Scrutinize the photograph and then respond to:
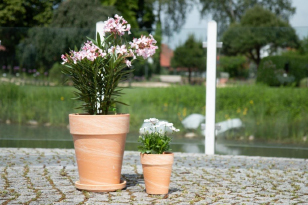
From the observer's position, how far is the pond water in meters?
9.18

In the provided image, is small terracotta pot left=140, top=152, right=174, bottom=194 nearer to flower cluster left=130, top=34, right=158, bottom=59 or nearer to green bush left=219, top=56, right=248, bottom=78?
flower cluster left=130, top=34, right=158, bottom=59

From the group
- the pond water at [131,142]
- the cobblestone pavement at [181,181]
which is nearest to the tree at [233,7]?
the pond water at [131,142]

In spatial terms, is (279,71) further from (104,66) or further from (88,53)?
(88,53)

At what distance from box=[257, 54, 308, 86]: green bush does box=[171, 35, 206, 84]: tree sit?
112 centimetres

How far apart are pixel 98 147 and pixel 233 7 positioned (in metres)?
30.8

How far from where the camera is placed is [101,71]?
521 cm

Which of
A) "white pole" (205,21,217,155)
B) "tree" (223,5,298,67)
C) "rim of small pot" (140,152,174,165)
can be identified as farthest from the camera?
"tree" (223,5,298,67)

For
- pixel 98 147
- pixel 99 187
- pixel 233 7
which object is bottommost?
pixel 99 187

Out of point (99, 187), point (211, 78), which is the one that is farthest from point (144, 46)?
point (211, 78)

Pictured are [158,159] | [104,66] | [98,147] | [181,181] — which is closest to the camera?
[158,159]

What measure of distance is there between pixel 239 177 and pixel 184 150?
10.1ft

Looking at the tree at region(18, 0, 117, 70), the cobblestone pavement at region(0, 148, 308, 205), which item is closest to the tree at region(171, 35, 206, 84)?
the tree at region(18, 0, 117, 70)

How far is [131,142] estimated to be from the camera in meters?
9.48

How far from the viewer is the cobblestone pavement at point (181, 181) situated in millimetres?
4766
